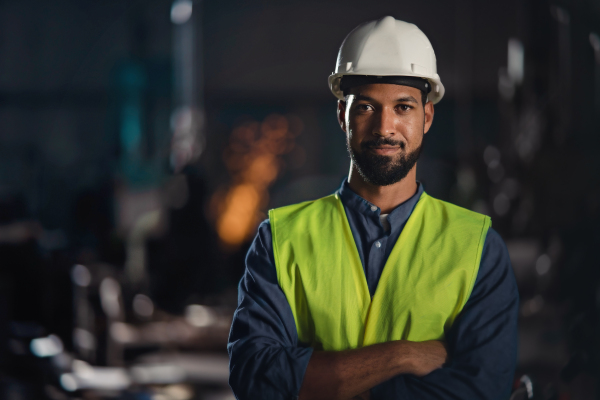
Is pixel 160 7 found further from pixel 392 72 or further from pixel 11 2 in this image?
pixel 392 72

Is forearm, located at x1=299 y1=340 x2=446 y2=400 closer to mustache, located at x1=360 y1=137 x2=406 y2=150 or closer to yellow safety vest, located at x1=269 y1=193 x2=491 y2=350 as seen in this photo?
yellow safety vest, located at x1=269 y1=193 x2=491 y2=350

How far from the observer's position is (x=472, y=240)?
137 cm

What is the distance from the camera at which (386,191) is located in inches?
57.7

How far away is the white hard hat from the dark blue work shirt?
1.33ft

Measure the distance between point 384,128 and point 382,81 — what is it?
12cm

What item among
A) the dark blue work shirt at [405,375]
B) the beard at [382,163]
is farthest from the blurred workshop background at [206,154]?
the beard at [382,163]

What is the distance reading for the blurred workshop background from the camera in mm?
4426

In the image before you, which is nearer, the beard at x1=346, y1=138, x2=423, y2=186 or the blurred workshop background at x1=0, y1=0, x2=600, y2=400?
the beard at x1=346, y1=138, x2=423, y2=186

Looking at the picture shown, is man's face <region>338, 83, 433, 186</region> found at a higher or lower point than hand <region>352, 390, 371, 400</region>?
higher

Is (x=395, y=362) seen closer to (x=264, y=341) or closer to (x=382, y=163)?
(x=264, y=341)

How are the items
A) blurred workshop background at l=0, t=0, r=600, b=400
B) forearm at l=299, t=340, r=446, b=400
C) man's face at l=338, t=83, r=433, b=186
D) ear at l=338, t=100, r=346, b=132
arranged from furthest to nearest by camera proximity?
blurred workshop background at l=0, t=0, r=600, b=400 < ear at l=338, t=100, r=346, b=132 < man's face at l=338, t=83, r=433, b=186 < forearm at l=299, t=340, r=446, b=400

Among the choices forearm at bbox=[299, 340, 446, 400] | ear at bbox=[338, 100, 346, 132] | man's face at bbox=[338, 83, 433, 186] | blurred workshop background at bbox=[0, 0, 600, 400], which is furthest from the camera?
blurred workshop background at bbox=[0, 0, 600, 400]

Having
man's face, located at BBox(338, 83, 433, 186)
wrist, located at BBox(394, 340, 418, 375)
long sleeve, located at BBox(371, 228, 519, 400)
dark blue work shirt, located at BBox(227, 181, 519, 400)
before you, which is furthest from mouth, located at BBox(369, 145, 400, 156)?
wrist, located at BBox(394, 340, 418, 375)

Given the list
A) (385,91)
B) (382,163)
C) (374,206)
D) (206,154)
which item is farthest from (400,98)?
(206,154)
